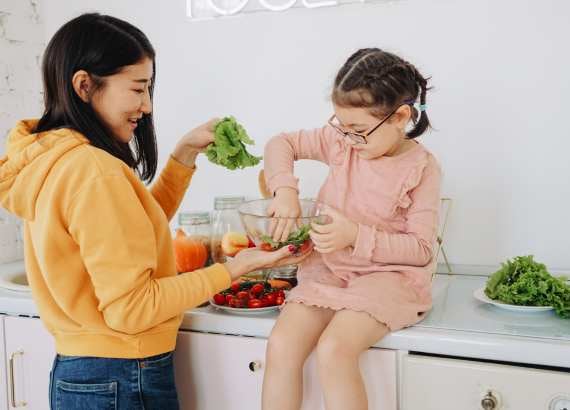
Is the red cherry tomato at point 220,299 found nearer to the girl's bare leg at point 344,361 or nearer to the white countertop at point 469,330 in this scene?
the white countertop at point 469,330

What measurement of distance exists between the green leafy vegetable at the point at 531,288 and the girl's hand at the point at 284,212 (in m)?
0.43

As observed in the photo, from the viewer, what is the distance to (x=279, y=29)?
1710mm

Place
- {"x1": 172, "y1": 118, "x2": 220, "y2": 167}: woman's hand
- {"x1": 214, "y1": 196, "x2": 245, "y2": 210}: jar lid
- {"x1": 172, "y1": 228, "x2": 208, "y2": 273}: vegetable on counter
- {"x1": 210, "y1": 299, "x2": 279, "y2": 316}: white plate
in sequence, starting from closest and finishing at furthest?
{"x1": 210, "y1": 299, "x2": 279, "y2": 316}: white plate, {"x1": 172, "y1": 118, "x2": 220, "y2": 167}: woman's hand, {"x1": 172, "y1": 228, "x2": 208, "y2": 273}: vegetable on counter, {"x1": 214, "y1": 196, "x2": 245, "y2": 210}: jar lid

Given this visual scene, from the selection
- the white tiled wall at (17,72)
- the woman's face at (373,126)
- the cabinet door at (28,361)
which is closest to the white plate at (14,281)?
the cabinet door at (28,361)

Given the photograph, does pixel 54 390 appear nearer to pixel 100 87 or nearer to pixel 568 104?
pixel 100 87

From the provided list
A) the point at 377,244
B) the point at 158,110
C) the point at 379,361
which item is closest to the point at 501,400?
the point at 379,361

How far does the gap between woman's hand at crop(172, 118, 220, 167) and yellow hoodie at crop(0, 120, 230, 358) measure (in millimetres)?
283

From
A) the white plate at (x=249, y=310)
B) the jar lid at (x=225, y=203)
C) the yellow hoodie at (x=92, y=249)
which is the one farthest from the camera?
the jar lid at (x=225, y=203)

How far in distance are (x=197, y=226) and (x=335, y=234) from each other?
1.68ft

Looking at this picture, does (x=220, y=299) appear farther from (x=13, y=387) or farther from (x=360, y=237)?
(x=13, y=387)

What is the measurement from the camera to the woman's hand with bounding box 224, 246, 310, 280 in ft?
3.81

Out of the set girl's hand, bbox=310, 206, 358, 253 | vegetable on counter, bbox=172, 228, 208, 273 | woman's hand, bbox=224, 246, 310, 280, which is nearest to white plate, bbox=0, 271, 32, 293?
vegetable on counter, bbox=172, 228, 208, 273

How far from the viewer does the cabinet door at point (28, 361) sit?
139 cm

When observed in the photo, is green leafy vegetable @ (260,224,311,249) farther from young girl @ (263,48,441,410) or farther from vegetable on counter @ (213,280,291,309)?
vegetable on counter @ (213,280,291,309)
